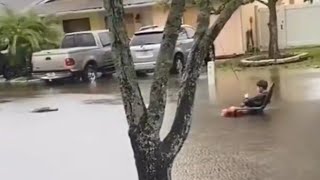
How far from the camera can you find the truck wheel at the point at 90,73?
23541mm

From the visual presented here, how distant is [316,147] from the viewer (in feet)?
30.2

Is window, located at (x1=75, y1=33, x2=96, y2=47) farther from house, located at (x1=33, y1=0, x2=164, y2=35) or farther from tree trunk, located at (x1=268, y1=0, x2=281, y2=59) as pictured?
tree trunk, located at (x1=268, y1=0, x2=281, y2=59)

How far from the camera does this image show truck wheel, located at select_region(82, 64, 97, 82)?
77.2 ft

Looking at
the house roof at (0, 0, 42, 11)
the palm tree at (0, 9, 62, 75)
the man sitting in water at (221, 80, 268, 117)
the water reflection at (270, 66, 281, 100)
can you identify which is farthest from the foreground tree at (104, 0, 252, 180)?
the house roof at (0, 0, 42, 11)

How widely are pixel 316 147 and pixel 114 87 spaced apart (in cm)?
1153

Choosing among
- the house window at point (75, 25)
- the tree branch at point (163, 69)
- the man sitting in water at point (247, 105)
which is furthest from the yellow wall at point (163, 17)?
the tree branch at point (163, 69)

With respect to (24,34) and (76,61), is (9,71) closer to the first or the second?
(24,34)

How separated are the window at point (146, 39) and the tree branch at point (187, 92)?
59.3 ft

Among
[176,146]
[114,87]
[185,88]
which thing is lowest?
[114,87]

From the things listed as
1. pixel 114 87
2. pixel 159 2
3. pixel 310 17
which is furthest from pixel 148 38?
pixel 310 17

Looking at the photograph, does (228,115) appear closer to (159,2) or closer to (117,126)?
(117,126)

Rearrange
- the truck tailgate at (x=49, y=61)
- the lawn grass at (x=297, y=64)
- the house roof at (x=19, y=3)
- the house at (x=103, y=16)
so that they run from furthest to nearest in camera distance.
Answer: the house roof at (x=19, y=3), the house at (x=103, y=16), the truck tailgate at (x=49, y=61), the lawn grass at (x=297, y=64)

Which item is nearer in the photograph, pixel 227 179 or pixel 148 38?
pixel 227 179

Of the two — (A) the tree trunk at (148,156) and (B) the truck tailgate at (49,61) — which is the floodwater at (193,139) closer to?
(A) the tree trunk at (148,156)
